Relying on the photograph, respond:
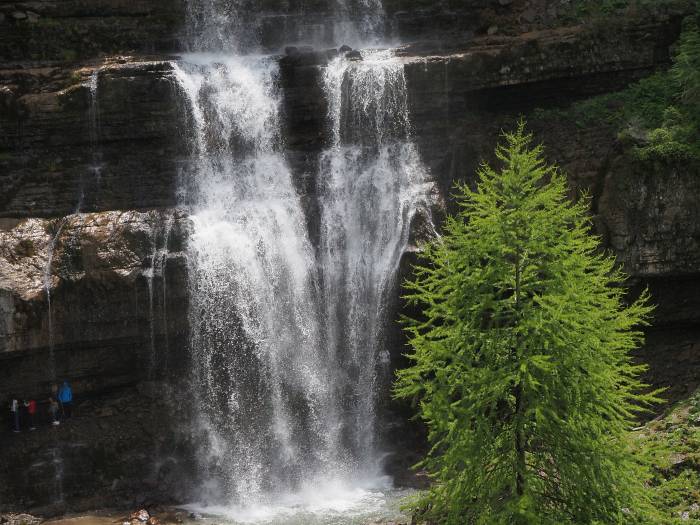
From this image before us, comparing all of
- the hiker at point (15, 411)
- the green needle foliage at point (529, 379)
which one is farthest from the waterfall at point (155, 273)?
the green needle foliage at point (529, 379)

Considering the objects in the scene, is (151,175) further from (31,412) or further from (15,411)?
(15,411)

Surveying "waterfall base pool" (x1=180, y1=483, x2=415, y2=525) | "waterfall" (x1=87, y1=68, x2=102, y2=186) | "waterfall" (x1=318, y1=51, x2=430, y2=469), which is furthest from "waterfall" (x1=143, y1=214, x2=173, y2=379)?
"waterfall" (x1=318, y1=51, x2=430, y2=469)

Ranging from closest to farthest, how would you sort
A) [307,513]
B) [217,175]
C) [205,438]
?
[307,513], [205,438], [217,175]

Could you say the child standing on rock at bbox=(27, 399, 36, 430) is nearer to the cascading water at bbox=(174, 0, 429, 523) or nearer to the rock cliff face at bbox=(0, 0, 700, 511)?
the rock cliff face at bbox=(0, 0, 700, 511)

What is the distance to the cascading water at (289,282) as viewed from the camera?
941 inches

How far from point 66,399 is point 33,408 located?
1015mm

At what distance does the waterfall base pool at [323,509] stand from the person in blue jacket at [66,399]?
4.88 meters

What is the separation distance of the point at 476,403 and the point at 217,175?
16.5 m

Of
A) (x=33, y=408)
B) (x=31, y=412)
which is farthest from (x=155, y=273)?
(x=31, y=412)

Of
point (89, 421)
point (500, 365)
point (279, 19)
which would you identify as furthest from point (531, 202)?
point (279, 19)

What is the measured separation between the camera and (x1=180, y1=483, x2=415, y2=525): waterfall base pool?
20.9 m

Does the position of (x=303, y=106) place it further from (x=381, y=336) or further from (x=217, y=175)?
(x=381, y=336)

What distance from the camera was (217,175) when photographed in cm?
2634

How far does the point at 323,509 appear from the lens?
2180 centimetres
